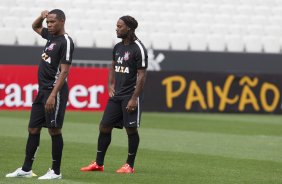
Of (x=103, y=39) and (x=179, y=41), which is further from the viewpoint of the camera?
(x=179, y=41)

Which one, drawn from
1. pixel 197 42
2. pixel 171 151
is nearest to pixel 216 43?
pixel 197 42

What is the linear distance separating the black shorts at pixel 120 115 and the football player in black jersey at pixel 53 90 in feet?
3.74

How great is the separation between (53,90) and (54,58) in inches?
15.6

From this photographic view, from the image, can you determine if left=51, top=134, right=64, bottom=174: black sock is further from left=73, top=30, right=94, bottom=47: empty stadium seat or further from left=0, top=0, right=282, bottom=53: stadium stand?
left=73, top=30, right=94, bottom=47: empty stadium seat

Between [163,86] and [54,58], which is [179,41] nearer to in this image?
[163,86]

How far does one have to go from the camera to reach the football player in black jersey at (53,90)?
8906 mm

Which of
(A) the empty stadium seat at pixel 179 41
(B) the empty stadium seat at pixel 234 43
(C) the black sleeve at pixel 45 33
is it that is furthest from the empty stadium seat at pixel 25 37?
(C) the black sleeve at pixel 45 33

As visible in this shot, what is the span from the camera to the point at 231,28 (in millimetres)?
27734

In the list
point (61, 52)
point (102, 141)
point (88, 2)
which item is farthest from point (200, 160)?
point (88, 2)

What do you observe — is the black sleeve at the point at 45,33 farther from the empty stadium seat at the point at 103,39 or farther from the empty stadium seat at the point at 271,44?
the empty stadium seat at the point at 271,44

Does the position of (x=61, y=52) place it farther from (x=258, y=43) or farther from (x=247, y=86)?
(x=258, y=43)

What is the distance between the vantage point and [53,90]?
349 inches

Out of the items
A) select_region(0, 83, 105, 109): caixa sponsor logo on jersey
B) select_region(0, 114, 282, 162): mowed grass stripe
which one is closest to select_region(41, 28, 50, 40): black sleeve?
select_region(0, 114, 282, 162): mowed grass stripe

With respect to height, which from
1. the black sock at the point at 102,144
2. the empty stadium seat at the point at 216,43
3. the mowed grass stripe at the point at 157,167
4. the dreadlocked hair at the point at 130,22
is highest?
the empty stadium seat at the point at 216,43
